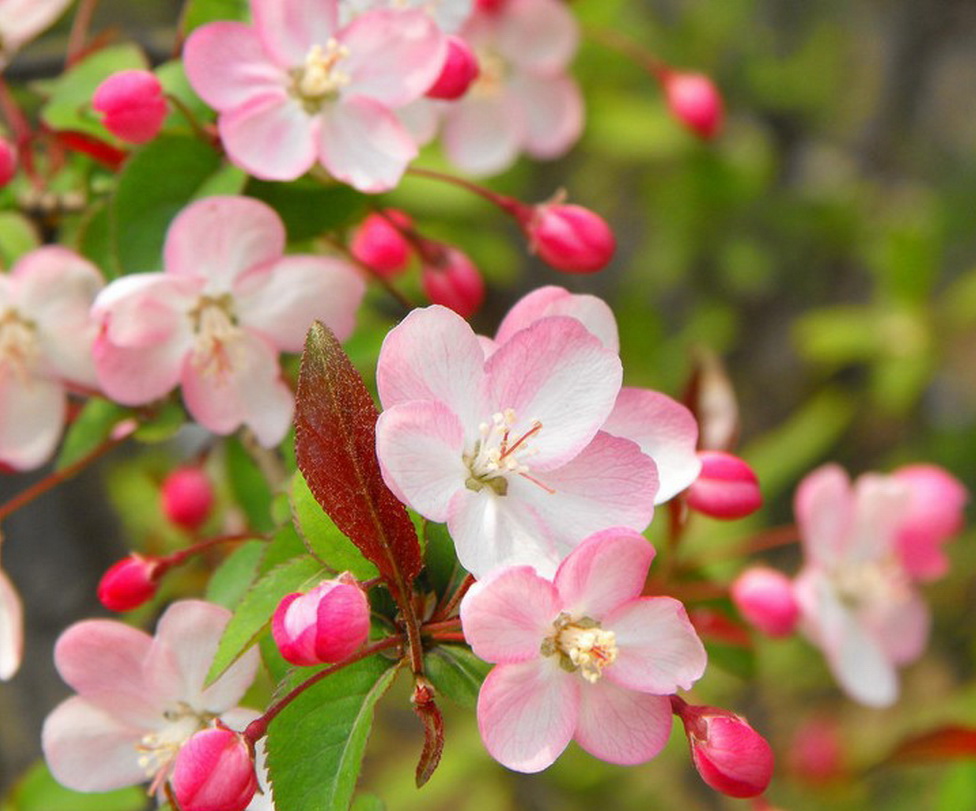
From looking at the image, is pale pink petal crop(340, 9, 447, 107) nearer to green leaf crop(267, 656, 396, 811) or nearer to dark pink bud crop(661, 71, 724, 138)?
green leaf crop(267, 656, 396, 811)

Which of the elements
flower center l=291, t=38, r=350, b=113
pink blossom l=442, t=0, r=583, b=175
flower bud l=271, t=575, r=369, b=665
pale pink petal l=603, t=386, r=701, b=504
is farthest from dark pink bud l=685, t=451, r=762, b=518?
pink blossom l=442, t=0, r=583, b=175

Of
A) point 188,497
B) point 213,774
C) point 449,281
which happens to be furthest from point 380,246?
point 213,774

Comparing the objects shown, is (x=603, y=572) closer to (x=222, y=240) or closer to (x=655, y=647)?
(x=655, y=647)

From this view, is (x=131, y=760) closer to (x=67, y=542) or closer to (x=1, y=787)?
(x=67, y=542)

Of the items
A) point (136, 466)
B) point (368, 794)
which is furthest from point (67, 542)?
point (368, 794)

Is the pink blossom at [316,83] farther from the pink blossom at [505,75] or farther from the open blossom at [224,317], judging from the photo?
the pink blossom at [505,75]

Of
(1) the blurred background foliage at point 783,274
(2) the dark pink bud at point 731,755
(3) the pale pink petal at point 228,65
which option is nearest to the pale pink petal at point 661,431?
(2) the dark pink bud at point 731,755

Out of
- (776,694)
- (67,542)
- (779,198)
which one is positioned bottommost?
(776,694)
